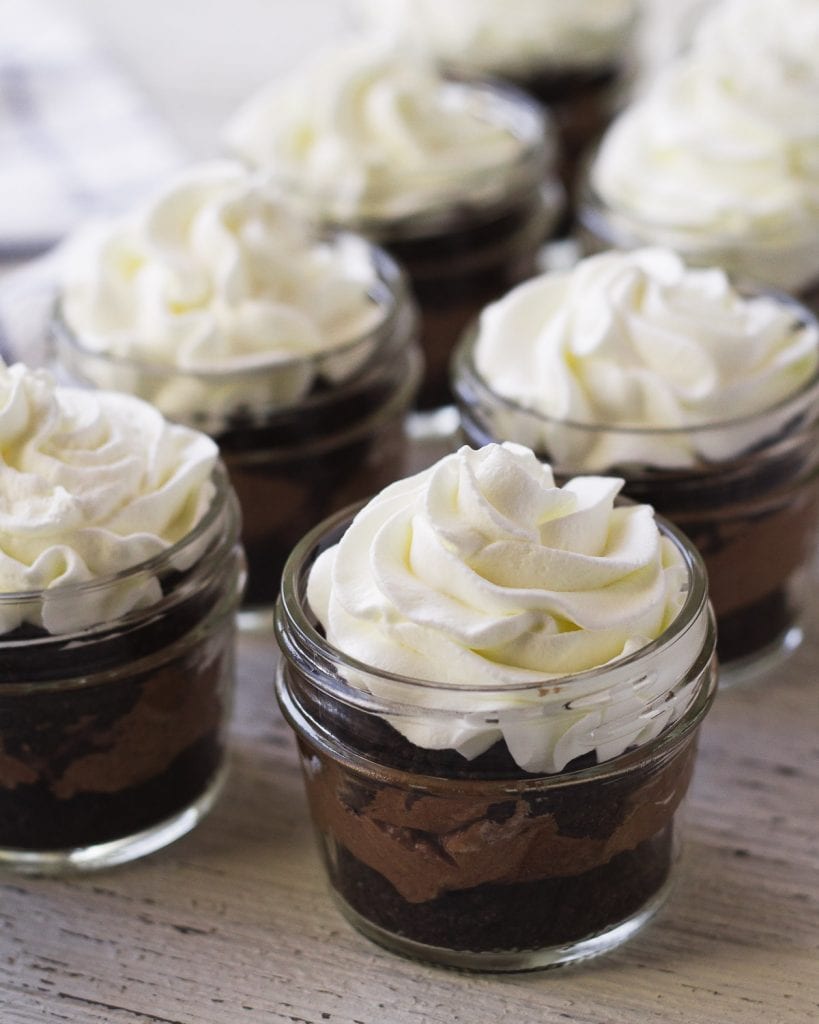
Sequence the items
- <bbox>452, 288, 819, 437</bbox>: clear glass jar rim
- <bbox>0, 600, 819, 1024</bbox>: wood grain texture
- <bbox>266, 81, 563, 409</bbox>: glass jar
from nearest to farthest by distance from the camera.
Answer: <bbox>0, 600, 819, 1024</bbox>: wood grain texture < <bbox>452, 288, 819, 437</bbox>: clear glass jar rim < <bbox>266, 81, 563, 409</bbox>: glass jar

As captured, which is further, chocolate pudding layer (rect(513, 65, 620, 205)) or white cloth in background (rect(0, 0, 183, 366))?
chocolate pudding layer (rect(513, 65, 620, 205))

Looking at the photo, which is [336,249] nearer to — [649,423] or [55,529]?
[649,423]

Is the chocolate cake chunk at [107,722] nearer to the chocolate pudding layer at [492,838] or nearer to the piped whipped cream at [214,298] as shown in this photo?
the chocolate pudding layer at [492,838]

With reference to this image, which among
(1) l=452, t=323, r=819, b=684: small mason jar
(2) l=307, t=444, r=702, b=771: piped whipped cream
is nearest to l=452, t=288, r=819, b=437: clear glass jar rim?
(1) l=452, t=323, r=819, b=684: small mason jar

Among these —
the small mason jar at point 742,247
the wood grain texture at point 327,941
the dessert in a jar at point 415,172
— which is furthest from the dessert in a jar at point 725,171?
the wood grain texture at point 327,941

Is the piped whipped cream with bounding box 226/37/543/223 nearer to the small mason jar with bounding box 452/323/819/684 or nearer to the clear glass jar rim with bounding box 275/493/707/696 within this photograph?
the small mason jar with bounding box 452/323/819/684

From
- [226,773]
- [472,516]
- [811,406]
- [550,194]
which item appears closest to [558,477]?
[472,516]
